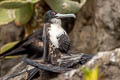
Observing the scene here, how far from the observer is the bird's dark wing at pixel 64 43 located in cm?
215

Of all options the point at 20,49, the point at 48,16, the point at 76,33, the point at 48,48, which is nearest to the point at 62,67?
the point at 48,48

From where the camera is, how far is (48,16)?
87.9 inches

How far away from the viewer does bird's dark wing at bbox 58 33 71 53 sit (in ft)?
7.07

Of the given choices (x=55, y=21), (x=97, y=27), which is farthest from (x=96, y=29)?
(x=55, y=21)

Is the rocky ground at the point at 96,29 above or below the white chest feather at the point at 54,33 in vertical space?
below

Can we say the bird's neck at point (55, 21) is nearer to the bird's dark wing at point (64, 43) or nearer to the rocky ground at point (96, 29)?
the bird's dark wing at point (64, 43)

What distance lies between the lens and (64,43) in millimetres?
2180

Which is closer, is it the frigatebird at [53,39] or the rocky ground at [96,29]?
the frigatebird at [53,39]

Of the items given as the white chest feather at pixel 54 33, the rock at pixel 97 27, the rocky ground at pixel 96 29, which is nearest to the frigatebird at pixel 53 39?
the white chest feather at pixel 54 33

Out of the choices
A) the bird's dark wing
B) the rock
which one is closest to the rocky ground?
the rock

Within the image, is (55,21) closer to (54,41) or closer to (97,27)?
(54,41)

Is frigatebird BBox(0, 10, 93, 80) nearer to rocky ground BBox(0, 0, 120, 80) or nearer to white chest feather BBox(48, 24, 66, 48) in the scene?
white chest feather BBox(48, 24, 66, 48)

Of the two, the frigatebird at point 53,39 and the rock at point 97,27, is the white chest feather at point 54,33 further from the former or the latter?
the rock at point 97,27

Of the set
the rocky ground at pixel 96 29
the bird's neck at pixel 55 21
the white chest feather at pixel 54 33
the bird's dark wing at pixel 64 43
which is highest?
the bird's neck at pixel 55 21
